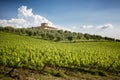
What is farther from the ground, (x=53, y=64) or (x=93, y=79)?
(x=53, y=64)

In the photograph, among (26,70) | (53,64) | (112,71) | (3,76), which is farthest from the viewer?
(112,71)

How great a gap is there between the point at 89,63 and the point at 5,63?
9438 millimetres

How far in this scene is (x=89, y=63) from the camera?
17562 millimetres

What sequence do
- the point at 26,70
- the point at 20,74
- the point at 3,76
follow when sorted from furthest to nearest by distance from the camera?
the point at 26,70 < the point at 20,74 < the point at 3,76

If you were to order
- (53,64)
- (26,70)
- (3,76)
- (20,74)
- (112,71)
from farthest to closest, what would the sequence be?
(112,71) → (53,64) → (26,70) → (20,74) → (3,76)

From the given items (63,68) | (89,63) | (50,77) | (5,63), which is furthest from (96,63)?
(5,63)

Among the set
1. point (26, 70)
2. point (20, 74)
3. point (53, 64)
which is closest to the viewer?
point (20, 74)

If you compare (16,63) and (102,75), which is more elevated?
(16,63)

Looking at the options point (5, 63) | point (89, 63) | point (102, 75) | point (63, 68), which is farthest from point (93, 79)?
point (5, 63)

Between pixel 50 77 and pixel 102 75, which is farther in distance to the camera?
pixel 102 75

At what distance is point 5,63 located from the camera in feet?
39.8

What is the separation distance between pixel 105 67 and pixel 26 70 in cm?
887

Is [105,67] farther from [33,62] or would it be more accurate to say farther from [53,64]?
[33,62]

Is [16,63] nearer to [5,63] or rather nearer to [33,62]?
[5,63]
